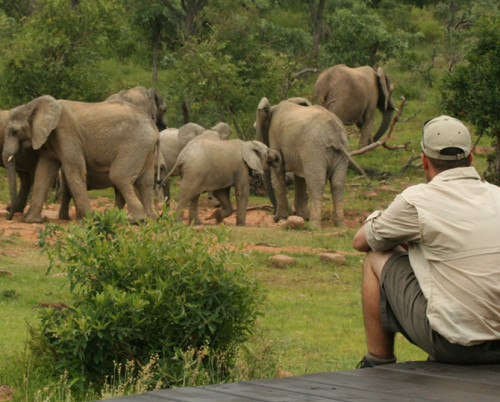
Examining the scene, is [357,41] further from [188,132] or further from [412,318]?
[412,318]

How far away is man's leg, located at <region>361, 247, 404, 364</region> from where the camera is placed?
4551mm

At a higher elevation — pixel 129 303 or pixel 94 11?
pixel 94 11

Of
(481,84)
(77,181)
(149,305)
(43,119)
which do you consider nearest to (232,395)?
(149,305)

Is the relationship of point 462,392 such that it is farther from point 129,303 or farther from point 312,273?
point 312,273

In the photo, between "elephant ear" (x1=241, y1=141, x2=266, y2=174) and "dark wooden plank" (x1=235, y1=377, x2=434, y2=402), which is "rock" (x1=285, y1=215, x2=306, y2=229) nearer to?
"elephant ear" (x1=241, y1=141, x2=266, y2=174)

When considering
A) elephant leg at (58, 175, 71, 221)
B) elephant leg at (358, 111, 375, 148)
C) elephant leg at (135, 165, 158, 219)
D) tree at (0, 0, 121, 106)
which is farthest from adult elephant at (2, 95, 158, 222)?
elephant leg at (358, 111, 375, 148)

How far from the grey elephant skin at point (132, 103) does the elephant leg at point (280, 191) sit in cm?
255

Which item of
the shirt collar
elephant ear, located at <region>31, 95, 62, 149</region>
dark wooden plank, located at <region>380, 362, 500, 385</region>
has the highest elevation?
elephant ear, located at <region>31, 95, 62, 149</region>

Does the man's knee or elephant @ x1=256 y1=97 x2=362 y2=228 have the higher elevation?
elephant @ x1=256 y1=97 x2=362 y2=228

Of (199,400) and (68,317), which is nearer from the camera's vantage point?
(199,400)

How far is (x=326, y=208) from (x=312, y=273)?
7.01 metres

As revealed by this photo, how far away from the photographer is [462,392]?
3.53 metres

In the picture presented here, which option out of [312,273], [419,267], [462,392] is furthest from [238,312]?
[312,273]

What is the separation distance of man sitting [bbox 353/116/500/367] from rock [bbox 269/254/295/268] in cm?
546
